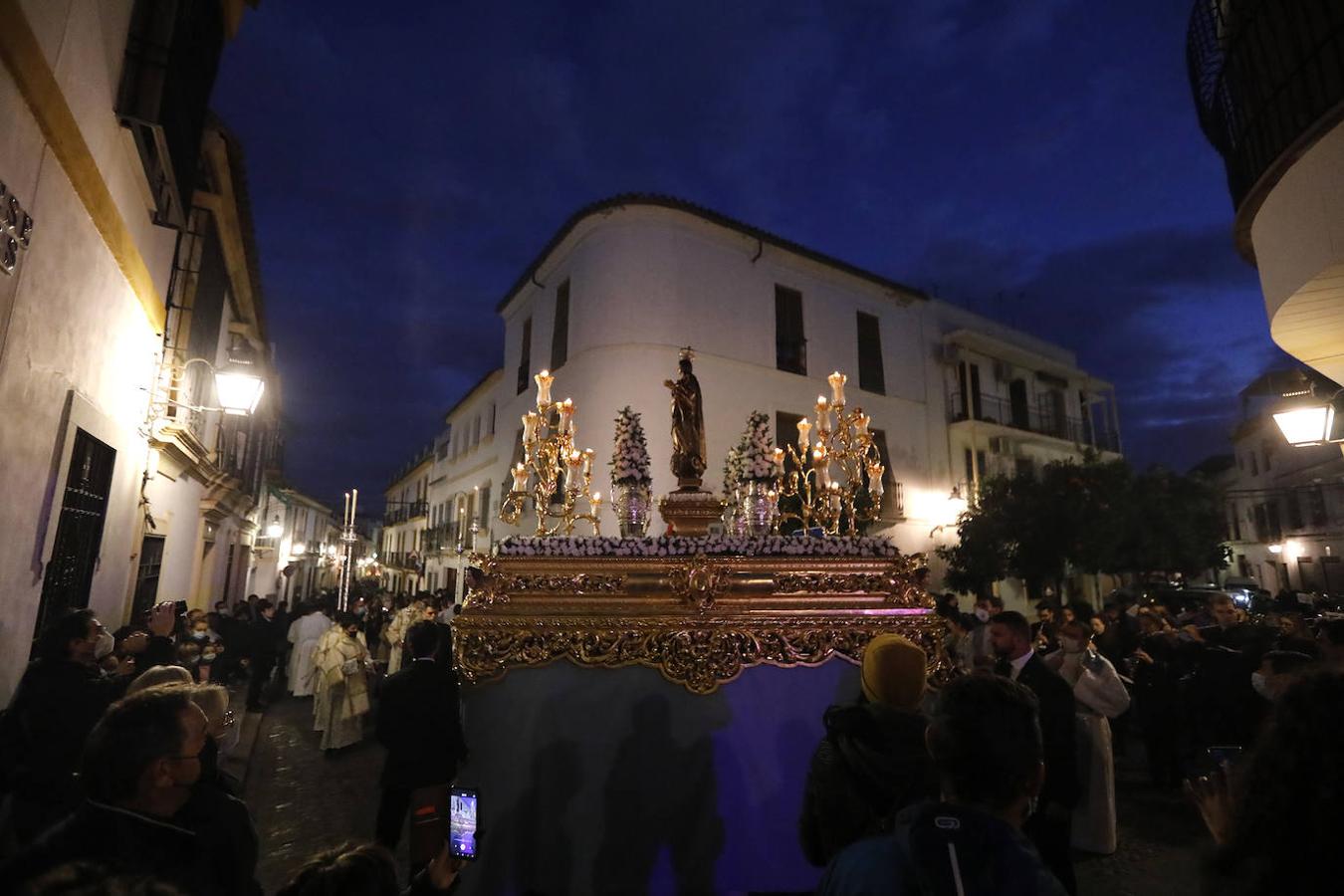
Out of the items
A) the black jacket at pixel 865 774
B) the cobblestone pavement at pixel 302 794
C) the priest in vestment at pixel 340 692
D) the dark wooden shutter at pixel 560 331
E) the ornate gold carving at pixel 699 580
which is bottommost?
the cobblestone pavement at pixel 302 794

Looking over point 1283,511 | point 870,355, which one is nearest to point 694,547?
point 870,355

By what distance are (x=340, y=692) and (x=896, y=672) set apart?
25.4 feet

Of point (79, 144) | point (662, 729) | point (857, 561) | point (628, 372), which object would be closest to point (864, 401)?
point (628, 372)

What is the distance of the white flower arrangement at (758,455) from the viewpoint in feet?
20.0

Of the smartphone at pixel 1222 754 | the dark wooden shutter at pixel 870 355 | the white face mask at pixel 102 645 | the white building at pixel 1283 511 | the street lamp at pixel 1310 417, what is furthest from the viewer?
the white building at pixel 1283 511

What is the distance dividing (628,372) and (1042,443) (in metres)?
14.3

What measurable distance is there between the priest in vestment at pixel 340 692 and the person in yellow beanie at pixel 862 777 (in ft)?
24.7

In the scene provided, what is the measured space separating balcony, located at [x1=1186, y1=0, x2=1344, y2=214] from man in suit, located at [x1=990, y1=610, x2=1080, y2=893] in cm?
362

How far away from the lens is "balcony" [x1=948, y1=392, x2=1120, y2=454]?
1923cm

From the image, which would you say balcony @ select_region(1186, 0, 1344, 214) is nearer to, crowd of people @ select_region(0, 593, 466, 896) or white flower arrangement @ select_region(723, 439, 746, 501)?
white flower arrangement @ select_region(723, 439, 746, 501)

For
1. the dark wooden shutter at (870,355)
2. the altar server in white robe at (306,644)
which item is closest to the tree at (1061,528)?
the dark wooden shutter at (870,355)

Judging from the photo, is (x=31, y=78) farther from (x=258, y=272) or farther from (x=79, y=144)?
(x=258, y=272)

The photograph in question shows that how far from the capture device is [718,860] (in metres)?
4.25

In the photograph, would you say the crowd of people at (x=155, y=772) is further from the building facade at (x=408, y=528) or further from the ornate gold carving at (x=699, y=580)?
the building facade at (x=408, y=528)
